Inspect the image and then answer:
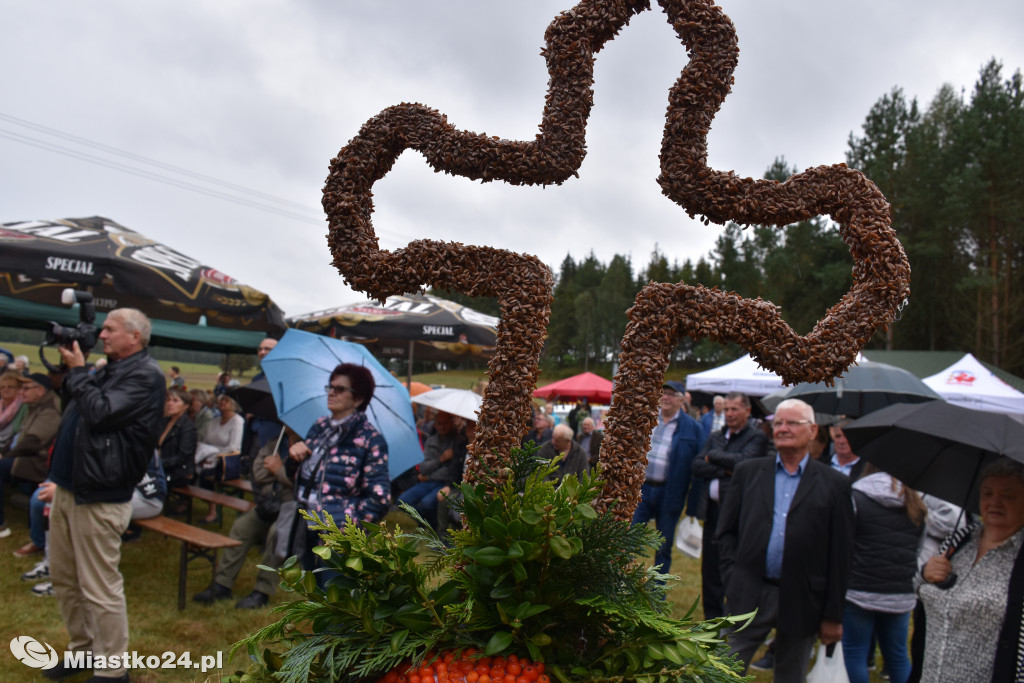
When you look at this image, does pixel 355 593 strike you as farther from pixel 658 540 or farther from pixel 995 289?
pixel 995 289

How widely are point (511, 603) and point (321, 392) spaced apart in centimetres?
405

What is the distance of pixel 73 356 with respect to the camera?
341 cm

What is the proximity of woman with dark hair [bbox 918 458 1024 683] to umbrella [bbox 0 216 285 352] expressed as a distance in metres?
6.44

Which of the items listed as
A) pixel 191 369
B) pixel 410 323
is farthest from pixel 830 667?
pixel 191 369

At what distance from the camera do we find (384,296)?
1695 mm

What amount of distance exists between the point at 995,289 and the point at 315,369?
3279 centimetres

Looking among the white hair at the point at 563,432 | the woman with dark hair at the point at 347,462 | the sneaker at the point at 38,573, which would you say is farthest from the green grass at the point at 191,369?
the woman with dark hair at the point at 347,462

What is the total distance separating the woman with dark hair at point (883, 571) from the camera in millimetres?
3971

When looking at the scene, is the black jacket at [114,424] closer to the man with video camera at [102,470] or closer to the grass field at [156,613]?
the man with video camera at [102,470]

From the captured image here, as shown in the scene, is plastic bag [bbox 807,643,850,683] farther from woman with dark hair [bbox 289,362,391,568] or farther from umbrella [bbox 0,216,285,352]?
umbrella [bbox 0,216,285,352]

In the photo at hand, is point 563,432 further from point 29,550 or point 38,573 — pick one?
point 29,550

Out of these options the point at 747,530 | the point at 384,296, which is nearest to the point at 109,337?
the point at 384,296

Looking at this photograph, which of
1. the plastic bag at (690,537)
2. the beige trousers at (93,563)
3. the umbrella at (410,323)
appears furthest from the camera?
the umbrella at (410,323)

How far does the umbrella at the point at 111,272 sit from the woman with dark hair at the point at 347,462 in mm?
3248
